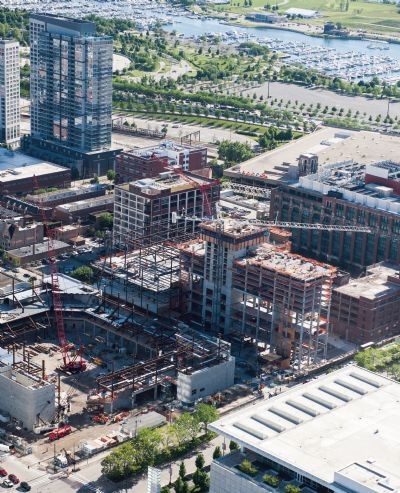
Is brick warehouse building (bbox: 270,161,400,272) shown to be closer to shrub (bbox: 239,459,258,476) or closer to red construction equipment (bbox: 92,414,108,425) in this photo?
red construction equipment (bbox: 92,414,108,425)

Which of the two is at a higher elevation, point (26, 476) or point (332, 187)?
point (332, 187)

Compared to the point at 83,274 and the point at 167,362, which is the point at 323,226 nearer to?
the point at 83,274

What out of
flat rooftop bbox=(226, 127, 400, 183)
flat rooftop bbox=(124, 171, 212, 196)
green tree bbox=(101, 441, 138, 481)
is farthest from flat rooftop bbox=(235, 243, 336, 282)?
flat rooftop bbox=(226, 127, 400, 183)

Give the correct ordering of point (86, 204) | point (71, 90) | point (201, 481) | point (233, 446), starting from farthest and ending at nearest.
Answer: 1. point (71, 90)
2. point (86, 204)
3. point (233, 446)
4. point (201, 481)

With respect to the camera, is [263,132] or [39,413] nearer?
[39,413]

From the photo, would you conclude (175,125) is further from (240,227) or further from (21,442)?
(21,442)

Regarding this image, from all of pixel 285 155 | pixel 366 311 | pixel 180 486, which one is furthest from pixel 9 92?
pixel 180 486

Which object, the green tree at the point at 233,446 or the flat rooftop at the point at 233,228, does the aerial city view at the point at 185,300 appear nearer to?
the flat rooftop at the point at 233,228

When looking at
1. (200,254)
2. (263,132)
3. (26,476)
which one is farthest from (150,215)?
(263,132)
